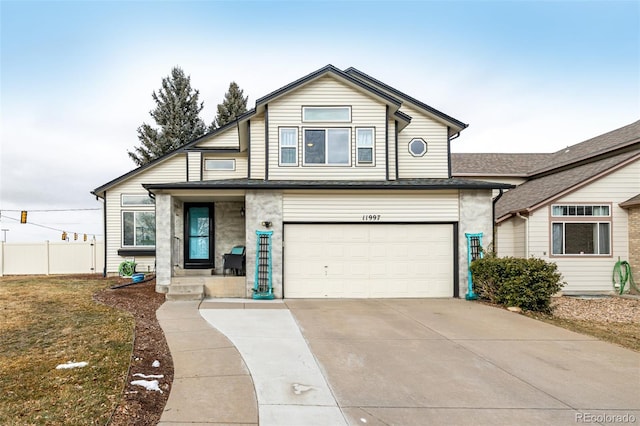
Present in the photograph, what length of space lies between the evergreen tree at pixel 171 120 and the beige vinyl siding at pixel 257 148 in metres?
18.9

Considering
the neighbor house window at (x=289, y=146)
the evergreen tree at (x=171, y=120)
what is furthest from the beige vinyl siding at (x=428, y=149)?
the evergreen tree at (x=171, y=120)

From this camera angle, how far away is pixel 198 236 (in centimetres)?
1285

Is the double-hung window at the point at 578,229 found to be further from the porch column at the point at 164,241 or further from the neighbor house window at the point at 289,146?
Answer: the porch column at the point at 164,241

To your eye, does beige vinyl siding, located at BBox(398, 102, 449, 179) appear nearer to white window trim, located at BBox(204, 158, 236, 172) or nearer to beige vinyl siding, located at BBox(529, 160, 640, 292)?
beige vinyl siding, located at BBox(529, 160, 640, 292)

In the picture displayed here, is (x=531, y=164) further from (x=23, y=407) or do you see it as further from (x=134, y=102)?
(x=134, y=102)

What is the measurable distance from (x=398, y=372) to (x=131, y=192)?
14265mm

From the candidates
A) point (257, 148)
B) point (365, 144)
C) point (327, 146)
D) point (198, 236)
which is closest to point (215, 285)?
point (198, 236)

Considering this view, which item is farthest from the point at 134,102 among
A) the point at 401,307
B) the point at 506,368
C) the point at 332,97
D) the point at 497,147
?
the point at 497,147

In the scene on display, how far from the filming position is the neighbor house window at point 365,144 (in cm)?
1123

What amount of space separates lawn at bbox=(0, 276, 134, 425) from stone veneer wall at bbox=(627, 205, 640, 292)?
15.0 meters

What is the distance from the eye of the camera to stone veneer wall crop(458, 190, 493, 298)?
1059cm

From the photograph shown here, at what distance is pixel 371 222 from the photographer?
10680 millimetres

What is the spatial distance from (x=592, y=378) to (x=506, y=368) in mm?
1013

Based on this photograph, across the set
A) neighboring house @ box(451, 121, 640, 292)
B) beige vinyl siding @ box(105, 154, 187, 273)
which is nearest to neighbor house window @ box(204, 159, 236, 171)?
beige vinyl siding @ box(105, 154, 187, 273)
